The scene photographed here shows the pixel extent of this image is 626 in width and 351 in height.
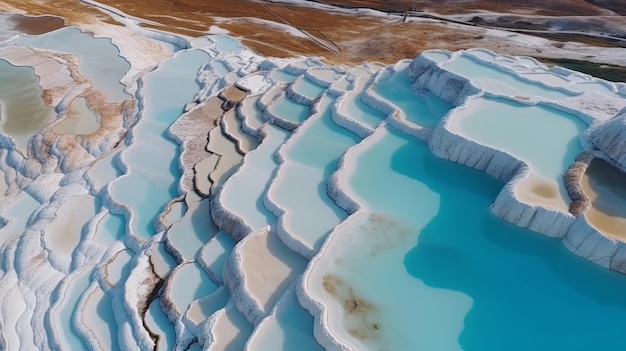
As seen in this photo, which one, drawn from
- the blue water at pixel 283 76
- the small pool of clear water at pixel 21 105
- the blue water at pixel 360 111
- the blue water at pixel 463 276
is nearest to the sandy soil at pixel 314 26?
the blue water at pixel 283 76

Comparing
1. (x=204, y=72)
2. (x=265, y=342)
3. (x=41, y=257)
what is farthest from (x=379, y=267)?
(x=204, y=72)

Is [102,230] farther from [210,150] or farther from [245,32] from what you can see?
[245,32]

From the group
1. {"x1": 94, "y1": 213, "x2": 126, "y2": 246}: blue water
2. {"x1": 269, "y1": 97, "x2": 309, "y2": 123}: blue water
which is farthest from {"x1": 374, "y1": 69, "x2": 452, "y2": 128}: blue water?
{"x1": 94, "y1": 213, "x2": 126, "y2": 246}: blue water

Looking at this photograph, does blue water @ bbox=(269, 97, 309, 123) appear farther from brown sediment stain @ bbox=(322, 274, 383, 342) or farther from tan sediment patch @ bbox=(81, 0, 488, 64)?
tan sediment patch @ bbox=(81, 0, 488, 64)

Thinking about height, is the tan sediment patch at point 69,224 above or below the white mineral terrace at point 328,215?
below

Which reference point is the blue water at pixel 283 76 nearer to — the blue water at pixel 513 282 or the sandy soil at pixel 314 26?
the sandy soil at pixel 314 26
